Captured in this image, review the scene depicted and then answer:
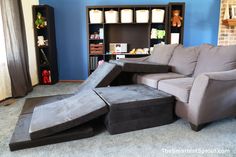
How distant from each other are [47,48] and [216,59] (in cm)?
343

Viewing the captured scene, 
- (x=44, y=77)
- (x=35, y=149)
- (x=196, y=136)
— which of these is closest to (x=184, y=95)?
(x=196, y=136)

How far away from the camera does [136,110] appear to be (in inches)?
75.7

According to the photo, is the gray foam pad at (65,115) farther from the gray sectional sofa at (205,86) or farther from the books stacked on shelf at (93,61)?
the books stacked on shelf at (93,61)

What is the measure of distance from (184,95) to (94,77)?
1.40m

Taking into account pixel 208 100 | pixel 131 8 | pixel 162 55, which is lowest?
pixel 208 100

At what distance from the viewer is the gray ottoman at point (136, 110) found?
6.12ft

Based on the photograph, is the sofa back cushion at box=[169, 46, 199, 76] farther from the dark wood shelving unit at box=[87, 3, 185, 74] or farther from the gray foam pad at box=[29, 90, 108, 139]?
the gray foam pad at box=[29, 90, 108, 139]

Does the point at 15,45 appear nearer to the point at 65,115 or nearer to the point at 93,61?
the point at 93,61

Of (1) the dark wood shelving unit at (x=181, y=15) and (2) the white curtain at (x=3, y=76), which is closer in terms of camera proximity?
(2) the white curtain at (x=3, y=76)

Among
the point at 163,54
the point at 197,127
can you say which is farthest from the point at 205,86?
the point at 163,54

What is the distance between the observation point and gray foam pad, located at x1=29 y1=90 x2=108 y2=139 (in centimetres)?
169

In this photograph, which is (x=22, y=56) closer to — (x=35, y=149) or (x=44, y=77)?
(x=44, y=77)

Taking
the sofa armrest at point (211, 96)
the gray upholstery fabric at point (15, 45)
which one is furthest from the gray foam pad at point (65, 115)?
the gray upholstery fabric at point (15, 45)

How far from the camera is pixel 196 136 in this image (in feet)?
6.04
